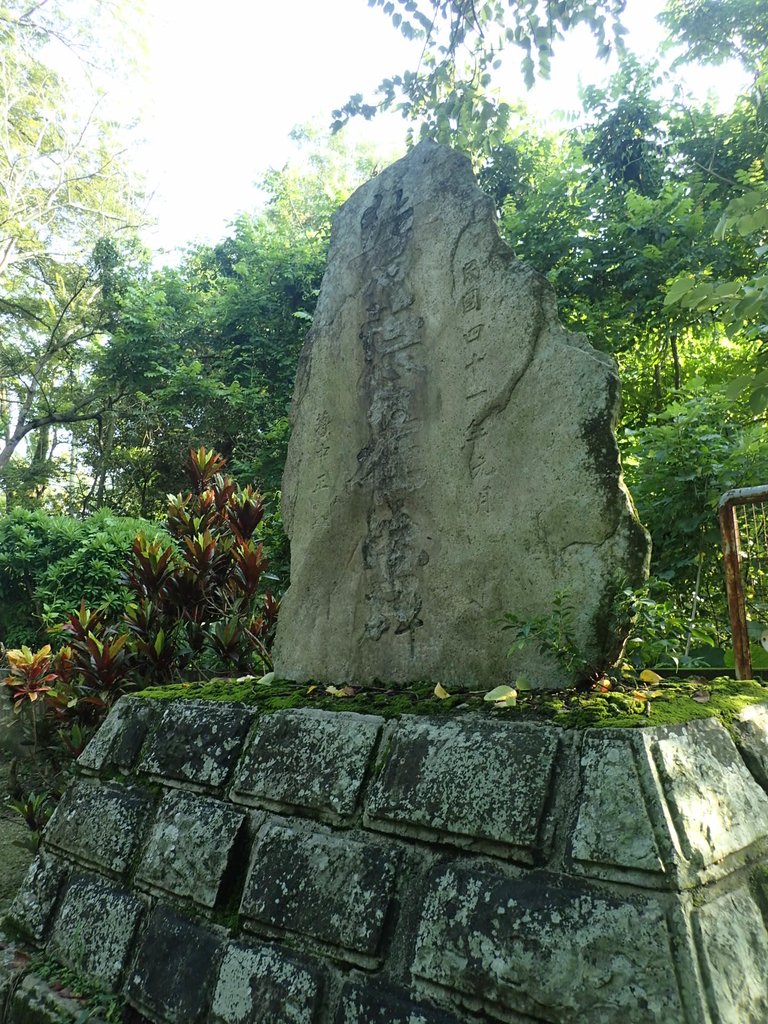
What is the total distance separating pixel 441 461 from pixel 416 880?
1286 mm

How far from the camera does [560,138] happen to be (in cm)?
910

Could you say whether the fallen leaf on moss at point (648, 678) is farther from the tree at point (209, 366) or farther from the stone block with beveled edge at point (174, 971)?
the tree at point (209, 366)

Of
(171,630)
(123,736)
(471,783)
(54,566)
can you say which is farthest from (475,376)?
(54,566)

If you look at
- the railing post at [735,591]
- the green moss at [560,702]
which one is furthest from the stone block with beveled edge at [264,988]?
the railing post at [735,591]

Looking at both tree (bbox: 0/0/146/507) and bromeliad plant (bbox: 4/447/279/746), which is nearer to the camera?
bromeliad plant (bbox: 4/447/279/746)

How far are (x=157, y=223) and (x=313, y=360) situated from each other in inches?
562

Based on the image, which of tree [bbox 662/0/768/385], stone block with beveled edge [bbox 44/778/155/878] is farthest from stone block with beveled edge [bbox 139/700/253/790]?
tree [bbox 662/0/768/385]

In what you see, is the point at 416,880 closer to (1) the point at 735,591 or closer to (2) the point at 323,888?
(2) the point at 323,888

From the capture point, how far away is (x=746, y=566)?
321cm

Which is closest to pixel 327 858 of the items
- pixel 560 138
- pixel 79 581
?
pixel 79 581

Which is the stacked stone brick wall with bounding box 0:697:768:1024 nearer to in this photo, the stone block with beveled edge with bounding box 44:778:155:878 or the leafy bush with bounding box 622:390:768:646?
the stone block with beveled edge with bounding box 44:778:155:878

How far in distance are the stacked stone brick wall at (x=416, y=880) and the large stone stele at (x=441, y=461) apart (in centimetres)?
41

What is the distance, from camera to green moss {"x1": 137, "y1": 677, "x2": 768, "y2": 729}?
167 cm

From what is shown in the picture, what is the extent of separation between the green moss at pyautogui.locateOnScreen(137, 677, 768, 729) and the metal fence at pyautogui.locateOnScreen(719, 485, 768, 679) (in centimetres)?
39
